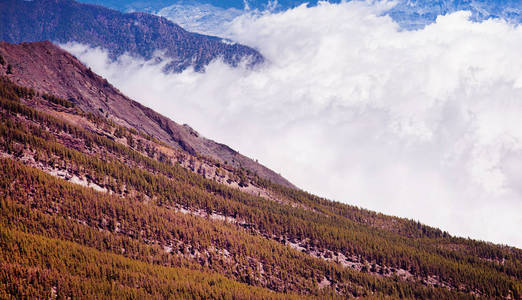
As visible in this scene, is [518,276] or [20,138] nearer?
[20,138]

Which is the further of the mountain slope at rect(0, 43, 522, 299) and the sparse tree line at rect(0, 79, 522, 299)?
the sparse tree line at rect(0, 79, 522, 299)

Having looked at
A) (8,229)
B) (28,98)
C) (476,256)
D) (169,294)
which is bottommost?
(169,294)

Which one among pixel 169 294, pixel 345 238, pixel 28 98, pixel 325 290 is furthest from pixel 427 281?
pixel 28 98

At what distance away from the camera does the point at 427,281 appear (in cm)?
15812

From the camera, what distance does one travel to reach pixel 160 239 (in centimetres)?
13238

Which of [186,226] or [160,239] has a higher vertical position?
[186,226]

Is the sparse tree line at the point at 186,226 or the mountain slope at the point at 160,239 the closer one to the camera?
the mountain slope at the point at 160,239

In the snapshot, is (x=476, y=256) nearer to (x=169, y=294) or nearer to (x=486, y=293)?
(x=486, y=293)

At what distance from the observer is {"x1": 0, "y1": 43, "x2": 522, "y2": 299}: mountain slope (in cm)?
10031

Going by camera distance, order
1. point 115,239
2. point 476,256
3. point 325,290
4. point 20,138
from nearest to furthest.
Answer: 1. point 115,239
2. point 325,290
3. point 20,138
4. point 476,256

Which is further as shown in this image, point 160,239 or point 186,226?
point 186,226

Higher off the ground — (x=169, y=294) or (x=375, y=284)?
(x=375, y=284)

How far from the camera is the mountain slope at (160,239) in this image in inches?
3949

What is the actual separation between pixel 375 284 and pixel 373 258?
19.6 m
